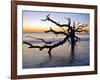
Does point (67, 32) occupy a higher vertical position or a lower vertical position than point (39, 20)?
lower

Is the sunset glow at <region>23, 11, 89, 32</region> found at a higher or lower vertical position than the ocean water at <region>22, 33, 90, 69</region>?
higher

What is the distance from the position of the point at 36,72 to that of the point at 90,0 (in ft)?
3.14

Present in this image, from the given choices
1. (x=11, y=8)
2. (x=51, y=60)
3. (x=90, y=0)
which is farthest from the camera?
(x=90, y=0)

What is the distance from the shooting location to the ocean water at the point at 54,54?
206 centimetres

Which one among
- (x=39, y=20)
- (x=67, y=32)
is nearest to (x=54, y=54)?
(x=67, y=32)

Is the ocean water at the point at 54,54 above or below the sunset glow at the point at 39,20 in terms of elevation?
below

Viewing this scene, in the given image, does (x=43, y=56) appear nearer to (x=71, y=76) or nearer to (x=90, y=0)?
(x=71, y=76)

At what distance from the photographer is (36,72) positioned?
2.07 metres

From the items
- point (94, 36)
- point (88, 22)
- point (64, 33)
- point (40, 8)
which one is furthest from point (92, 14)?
point (40, 8)

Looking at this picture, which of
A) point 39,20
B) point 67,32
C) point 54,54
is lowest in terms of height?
point 54,54

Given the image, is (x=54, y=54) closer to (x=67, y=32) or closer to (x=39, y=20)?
(x=67, y=32)

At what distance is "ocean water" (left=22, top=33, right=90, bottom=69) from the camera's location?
206 cm

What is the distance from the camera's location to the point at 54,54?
214 cm

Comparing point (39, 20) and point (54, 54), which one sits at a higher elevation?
point (39, 20)
